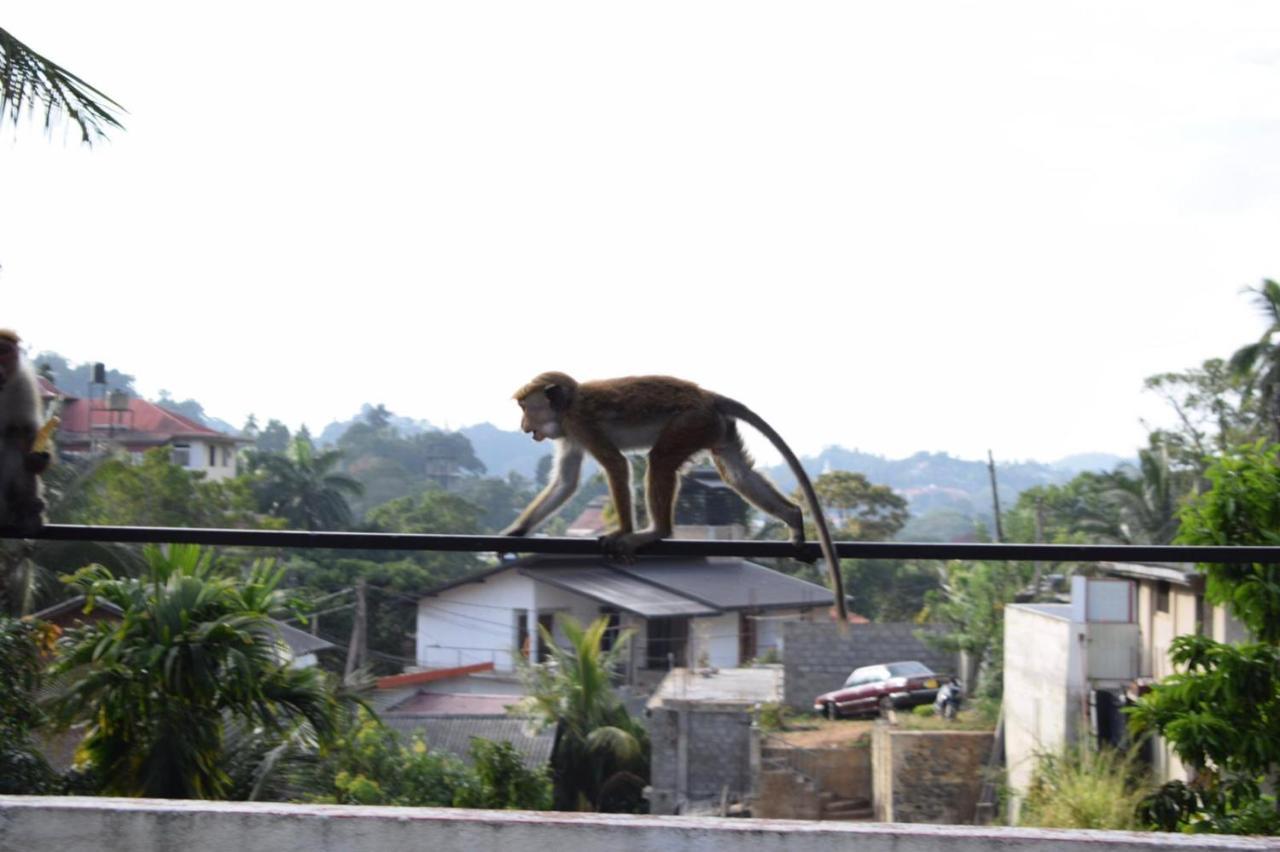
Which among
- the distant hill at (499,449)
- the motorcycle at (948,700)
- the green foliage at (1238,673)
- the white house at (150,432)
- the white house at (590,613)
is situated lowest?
the motorcycle at (948,700)

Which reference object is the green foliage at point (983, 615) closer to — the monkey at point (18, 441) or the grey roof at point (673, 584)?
the grey roof at point (673, 584)

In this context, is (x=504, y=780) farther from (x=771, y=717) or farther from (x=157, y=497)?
(x=157, y=497)

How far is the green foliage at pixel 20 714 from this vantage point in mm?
9664

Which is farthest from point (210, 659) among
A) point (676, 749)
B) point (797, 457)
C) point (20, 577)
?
point (676, 749)

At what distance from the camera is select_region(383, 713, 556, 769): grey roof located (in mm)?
24016

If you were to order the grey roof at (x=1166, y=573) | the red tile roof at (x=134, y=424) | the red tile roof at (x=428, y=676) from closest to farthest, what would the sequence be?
the grey roof at (x=1166, y=573), the red tile roof at (x=428, y=676), the red tile roof at (x=134, y=424)

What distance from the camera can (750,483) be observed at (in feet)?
18.9

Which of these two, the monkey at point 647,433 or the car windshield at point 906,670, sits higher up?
the monkey at point 647,433

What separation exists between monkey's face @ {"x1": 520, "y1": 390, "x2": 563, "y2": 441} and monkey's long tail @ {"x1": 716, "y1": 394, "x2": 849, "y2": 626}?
0.71 m

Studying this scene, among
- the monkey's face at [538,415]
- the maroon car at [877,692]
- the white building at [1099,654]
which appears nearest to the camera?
the monkey's face at [538,415]

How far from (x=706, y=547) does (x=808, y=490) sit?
1489 millimetres

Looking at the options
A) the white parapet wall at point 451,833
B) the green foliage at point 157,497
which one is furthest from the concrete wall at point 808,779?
the white parapet wall at point 451,833

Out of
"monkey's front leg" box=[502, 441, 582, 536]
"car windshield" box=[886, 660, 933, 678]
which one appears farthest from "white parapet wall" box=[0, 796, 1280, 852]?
"car windshield" box=[886, 660, 933, 678]

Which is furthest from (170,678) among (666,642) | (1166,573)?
(666,642)
